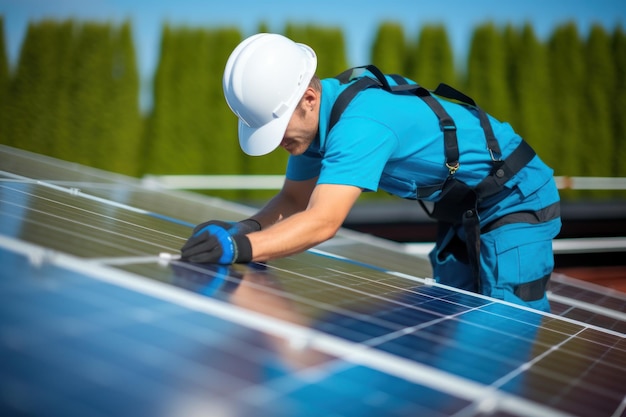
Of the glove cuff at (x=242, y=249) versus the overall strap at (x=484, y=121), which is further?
the overall strap at (x=484, y=121)

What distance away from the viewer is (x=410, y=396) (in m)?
1.52

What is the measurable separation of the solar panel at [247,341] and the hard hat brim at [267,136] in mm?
679

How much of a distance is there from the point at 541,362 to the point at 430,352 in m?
0.46

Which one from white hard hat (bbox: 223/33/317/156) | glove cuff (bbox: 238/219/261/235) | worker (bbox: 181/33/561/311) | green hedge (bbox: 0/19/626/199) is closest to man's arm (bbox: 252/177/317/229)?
worker (bbox: 181/33/561/311)

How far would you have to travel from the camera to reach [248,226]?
11.9 feet

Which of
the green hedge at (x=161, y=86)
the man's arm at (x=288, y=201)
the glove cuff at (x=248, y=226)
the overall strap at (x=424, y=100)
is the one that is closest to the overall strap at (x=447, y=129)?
the overall strap at (x=424, y=100)

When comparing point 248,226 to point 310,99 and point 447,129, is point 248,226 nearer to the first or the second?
point 310,99

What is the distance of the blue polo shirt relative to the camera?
117 inches

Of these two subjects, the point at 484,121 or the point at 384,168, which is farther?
the point at 484,121

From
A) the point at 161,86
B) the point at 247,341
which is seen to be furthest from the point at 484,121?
the point at 161,86

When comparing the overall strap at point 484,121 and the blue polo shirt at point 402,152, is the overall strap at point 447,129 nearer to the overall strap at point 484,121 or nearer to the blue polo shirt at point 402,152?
the blue polo shirt at point 402,152

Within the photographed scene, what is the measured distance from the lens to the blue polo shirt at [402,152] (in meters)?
2.96

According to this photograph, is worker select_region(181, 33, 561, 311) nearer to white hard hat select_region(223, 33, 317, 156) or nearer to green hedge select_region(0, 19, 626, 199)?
white hard hat select_region(223, 33, 317, 156)

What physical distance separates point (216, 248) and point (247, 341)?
105 cm
